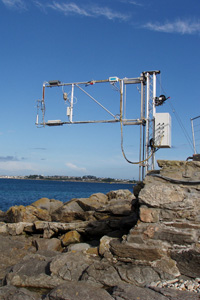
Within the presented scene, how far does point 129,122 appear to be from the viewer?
14.3 meters

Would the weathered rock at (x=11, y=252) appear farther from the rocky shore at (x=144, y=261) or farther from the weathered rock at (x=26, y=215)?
the weathered rock at (x=26, y=215)

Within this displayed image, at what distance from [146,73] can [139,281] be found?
9.80m

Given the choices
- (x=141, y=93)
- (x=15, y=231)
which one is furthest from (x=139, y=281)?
(x=141, y=93)

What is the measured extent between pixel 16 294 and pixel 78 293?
1.32 m

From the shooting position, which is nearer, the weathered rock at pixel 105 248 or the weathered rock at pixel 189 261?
the weathered rock at pixel 189 261

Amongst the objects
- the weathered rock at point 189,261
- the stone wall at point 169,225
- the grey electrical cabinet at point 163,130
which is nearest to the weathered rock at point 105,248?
the stone wall at point 169,225

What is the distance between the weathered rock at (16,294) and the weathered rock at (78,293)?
0.41 m

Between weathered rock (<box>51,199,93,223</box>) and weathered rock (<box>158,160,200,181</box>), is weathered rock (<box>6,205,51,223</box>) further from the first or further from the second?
weathered rock (<box>158,160,200,181</box>)

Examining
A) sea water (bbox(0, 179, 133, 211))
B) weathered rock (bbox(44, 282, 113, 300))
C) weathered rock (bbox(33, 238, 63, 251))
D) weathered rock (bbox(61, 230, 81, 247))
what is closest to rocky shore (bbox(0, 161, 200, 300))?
weathered rock (bbox(44, 282, 113, 300))

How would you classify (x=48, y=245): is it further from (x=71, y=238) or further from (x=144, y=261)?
(x=144, y=261)

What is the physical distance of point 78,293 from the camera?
621 centimetres

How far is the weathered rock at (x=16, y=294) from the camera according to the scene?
629 cm

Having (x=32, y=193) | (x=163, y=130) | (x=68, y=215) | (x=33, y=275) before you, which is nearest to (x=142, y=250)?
(x=33, y=275)

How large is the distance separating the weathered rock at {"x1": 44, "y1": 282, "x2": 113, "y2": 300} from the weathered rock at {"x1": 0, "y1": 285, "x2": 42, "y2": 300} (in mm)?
408
